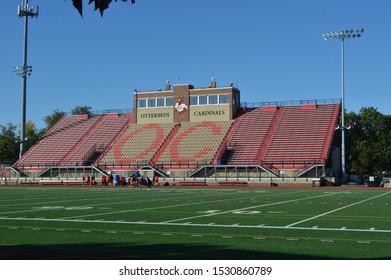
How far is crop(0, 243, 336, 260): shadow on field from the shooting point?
8.55 metres

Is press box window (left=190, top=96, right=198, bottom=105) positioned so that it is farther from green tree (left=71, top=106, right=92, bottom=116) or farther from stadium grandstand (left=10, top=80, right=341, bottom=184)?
green tree (left=71, top=106, right=92, bottom=116)

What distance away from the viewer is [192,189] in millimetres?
41469

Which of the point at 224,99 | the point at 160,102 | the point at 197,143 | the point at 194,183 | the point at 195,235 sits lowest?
the point at 195,235

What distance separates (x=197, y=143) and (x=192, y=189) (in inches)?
761

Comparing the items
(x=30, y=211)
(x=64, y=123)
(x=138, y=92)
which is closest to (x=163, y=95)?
(x=138, y=92)

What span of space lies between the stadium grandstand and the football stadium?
0.50ft

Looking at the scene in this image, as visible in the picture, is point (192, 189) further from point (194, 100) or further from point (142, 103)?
point (142, 103)

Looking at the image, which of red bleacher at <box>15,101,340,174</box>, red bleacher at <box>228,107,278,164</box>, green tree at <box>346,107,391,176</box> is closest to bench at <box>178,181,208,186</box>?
red bleacher at <box>15,101,340,174</box>

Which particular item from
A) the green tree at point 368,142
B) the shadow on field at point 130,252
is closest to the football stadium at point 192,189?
the shadow on field at point 130,252

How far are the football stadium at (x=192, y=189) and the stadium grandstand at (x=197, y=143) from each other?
0.15 metres

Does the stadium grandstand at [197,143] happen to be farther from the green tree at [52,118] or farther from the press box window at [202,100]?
the green tree at [52,118]

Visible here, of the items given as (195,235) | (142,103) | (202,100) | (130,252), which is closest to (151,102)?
(142,103)

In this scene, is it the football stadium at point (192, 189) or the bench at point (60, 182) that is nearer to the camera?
the football stadium at point (192, 189)

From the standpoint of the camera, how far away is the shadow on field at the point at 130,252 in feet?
28.0
